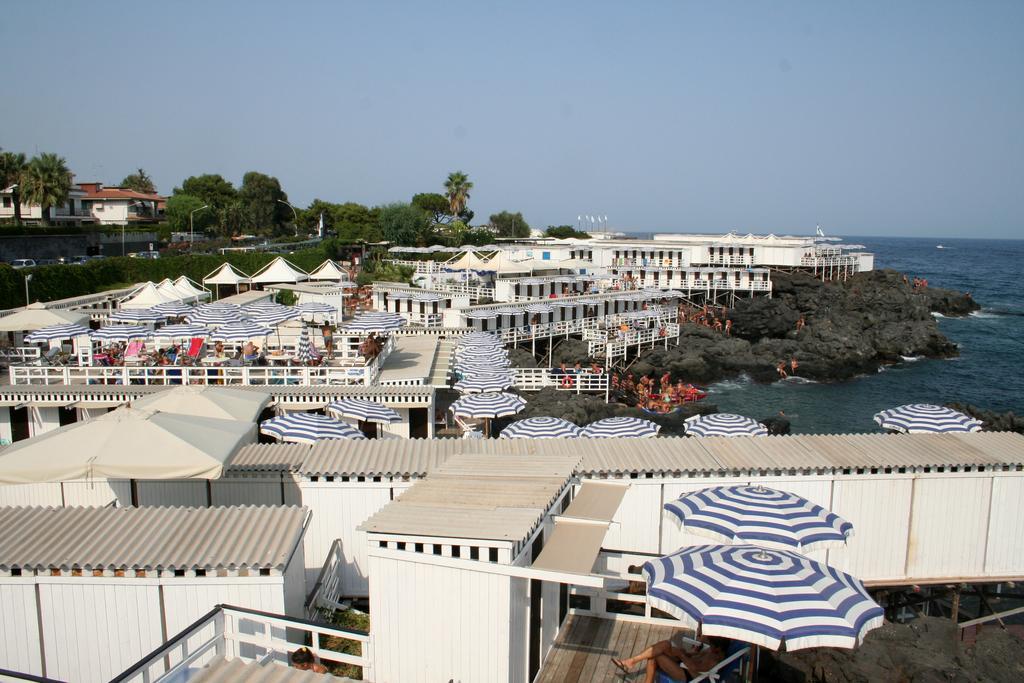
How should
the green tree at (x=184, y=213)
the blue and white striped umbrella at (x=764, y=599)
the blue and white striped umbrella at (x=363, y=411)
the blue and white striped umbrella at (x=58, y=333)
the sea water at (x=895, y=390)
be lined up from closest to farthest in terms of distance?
the blue and white striped umbrella at (x=764, y=599)
the blue and white striped umbrella at (x=363, y=411)
the blue and white striped umbrella at (x=58, y=333)
the sea water at (x=895, y=390)
the green tree at (x=184, y=213)

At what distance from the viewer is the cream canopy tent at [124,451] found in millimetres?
10711

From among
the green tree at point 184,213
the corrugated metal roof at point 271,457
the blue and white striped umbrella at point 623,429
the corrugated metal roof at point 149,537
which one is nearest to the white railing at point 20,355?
the corrugated metal roof at point 271,457

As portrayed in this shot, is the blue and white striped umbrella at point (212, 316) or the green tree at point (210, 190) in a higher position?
the green tree at point (210, 190)

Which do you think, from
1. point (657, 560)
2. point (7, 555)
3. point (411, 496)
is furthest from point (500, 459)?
point (7, 555)

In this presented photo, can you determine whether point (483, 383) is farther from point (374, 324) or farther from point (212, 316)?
point (212, 316)

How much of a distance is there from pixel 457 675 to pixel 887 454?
878 centimetres

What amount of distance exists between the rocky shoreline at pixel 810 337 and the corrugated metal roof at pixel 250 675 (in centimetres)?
3630

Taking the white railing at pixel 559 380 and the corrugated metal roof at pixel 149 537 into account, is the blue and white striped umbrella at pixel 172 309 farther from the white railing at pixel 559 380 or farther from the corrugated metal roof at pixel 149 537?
the corrugated metal roof at pixel 149 537

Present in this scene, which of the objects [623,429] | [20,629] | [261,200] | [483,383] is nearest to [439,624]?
[20,629]

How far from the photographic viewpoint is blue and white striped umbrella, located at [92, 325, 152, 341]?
25812 mm

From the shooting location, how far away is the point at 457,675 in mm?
7820

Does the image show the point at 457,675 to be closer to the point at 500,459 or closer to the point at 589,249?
the point at 500,459

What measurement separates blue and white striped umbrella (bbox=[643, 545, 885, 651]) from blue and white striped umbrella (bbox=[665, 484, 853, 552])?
1096mm

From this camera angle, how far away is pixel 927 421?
19.2 metres
